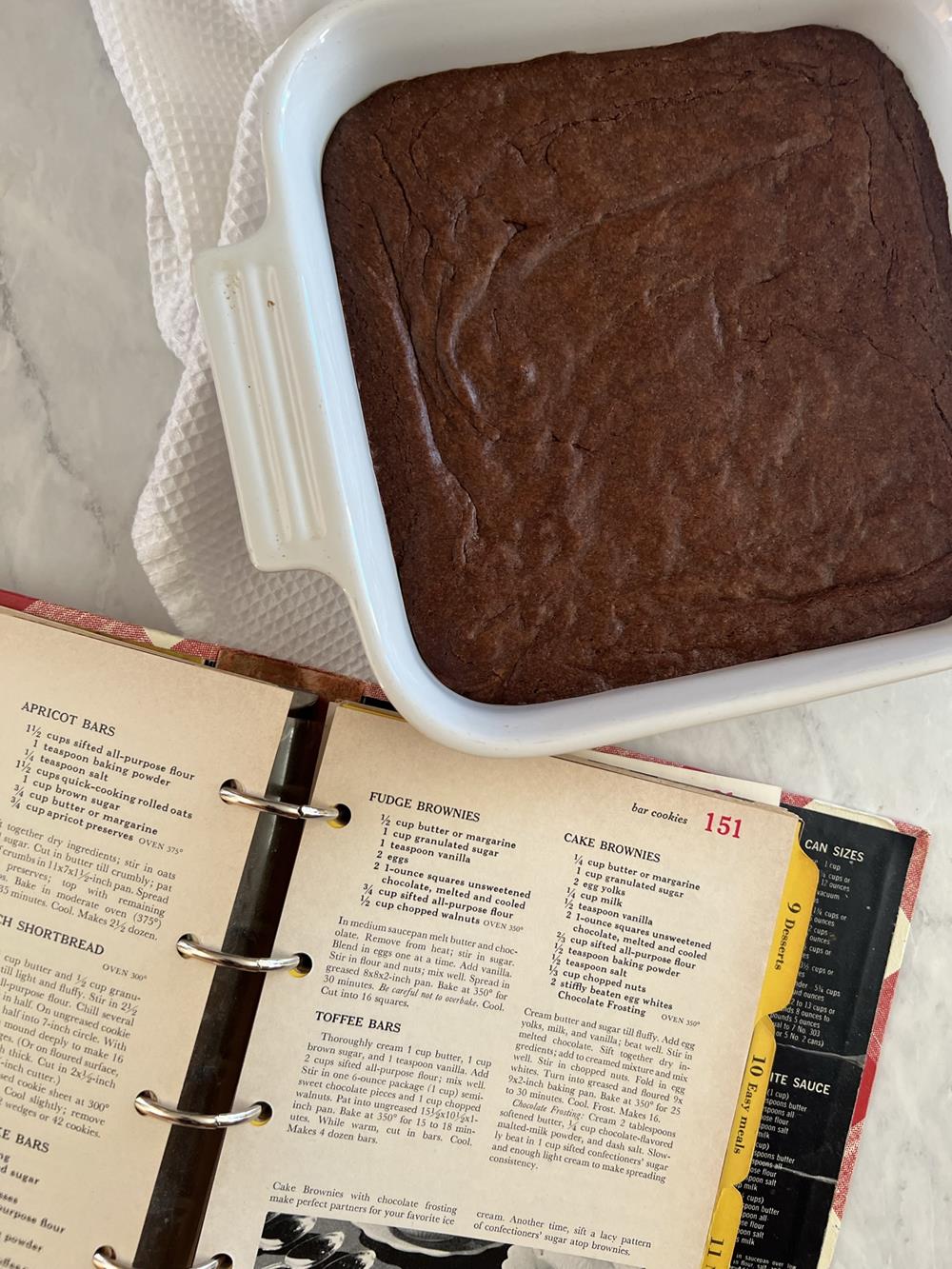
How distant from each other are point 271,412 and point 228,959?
404 mm

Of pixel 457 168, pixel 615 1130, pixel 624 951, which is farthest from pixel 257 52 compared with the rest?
pixel 615 1130

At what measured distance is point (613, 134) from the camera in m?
0.74

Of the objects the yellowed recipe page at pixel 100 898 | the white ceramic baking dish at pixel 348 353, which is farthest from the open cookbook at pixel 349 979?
the white ceramic baking dish at pixel 348 353

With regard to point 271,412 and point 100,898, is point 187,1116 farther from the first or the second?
point 271,412

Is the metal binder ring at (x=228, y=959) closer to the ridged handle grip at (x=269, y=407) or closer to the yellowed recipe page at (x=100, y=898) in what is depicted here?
the yellowed recipe page at (x=100, y=898)

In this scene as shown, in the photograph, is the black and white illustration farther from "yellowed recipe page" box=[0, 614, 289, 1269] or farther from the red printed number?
the red printed number

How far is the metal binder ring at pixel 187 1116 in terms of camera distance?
2.48 ft

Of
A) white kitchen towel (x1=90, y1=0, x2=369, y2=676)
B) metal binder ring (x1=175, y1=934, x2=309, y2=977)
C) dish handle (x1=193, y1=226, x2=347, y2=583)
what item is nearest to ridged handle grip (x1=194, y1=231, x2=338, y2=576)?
dish handle (x1=193, y1=226, x2=347, y2=583)

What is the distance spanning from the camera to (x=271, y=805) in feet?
2.53

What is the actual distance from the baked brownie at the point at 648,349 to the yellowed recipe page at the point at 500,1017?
0.12 m

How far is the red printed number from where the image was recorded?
0.82 metres

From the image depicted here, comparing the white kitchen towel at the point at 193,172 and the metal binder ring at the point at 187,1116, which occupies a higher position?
the white kitchen towel at the point at 193,172

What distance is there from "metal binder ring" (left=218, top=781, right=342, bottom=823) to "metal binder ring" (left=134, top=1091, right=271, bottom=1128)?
0.74 ft

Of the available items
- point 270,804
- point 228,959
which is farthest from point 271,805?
point 228,959
